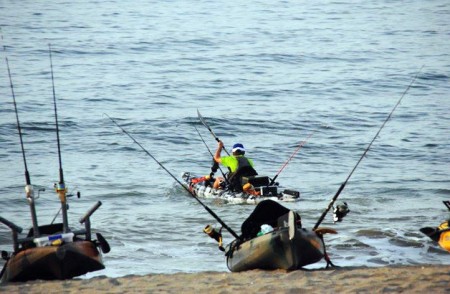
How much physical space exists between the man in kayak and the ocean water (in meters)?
0.57

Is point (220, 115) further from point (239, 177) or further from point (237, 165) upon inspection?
point (237, 165)

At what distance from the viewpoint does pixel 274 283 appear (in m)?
11.5

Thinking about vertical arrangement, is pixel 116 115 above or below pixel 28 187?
below

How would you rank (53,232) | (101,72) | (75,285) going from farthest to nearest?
(101,72), (53,232), (75,285)

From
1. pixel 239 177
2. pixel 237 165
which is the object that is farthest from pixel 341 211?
pixel 239 177

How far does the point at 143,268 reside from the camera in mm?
15195

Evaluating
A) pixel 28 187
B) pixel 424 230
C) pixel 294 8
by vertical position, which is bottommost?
pixel 294 8

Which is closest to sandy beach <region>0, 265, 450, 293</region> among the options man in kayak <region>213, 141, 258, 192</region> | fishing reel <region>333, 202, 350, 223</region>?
fishing reel <region>333, 202, 350, 223</region>

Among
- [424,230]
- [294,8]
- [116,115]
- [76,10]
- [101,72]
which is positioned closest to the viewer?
[424,230]

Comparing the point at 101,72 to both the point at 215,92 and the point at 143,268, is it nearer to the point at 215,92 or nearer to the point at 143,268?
the point at 215,92

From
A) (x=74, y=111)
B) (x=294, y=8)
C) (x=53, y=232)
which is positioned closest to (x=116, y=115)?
(x=74, y=111)

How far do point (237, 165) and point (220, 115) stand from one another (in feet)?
43.5

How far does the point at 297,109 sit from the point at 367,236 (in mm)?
18233

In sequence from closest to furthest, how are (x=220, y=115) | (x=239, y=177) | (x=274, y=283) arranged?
1. (x=274, y=283)
2. (x=239, y=177)
3. (x=220, y=115)
